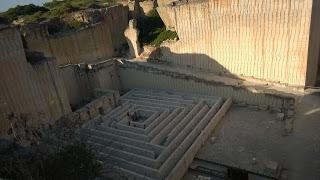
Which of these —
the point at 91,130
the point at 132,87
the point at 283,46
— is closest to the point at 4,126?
the point at 91,130

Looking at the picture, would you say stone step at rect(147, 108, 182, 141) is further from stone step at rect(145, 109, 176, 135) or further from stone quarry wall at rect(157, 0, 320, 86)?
stone quarry wall at rect(157, 0, 320, 86)

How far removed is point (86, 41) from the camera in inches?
786

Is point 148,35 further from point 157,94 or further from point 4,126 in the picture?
point 4,126

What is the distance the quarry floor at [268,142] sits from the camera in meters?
11.6

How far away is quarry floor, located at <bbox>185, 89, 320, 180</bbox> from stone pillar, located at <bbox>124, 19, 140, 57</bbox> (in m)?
7.69

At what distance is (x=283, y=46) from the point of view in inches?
609

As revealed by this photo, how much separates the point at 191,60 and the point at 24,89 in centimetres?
870

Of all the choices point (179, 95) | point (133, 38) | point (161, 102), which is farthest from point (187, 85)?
point (133, 38)

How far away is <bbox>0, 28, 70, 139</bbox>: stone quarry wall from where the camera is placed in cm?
1223

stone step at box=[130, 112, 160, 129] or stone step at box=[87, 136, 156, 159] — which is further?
stone step at box=[130, 112, 160, 129]

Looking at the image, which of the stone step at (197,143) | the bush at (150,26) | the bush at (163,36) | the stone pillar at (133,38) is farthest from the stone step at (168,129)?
the bush at (150,26)

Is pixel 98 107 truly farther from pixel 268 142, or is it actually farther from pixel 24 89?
pixel 268 142

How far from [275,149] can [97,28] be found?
40.7 ft

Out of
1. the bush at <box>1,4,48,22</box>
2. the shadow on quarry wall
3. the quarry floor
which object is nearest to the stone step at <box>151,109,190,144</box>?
the quarry floor
